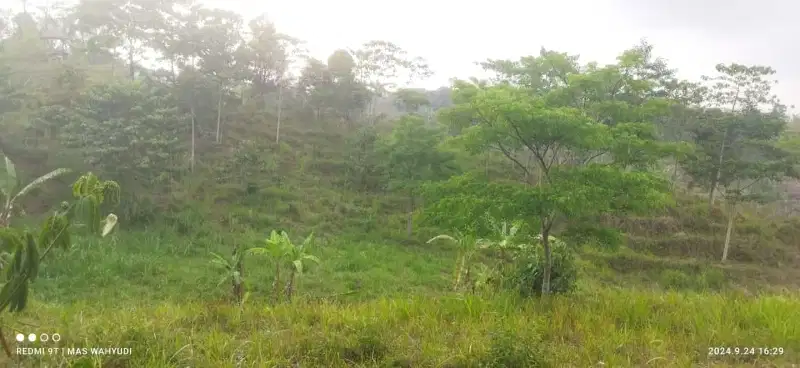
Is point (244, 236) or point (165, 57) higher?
point (165, 57)

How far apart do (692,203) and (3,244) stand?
31.4 m

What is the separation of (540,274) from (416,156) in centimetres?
1311

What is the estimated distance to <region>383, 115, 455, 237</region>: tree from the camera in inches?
803

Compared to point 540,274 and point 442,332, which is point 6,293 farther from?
point 540,274

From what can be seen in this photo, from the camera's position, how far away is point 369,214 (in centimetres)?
2350

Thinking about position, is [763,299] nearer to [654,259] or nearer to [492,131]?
[492,131]

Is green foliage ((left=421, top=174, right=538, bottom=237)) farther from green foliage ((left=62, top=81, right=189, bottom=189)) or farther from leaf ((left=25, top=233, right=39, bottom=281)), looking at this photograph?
green foliage ((left=62, top=81, right=189, bottom=189))

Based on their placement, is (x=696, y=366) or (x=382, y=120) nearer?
(x=696, y=366)

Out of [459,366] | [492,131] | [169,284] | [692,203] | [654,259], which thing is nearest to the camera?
[459,366]

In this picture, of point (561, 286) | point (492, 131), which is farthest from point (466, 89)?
point (561, 286)

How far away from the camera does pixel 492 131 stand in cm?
759

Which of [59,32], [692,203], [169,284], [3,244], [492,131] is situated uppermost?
[59,32]

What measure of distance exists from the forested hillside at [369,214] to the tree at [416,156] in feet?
0.39

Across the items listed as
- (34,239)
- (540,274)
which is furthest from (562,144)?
(34,239)
